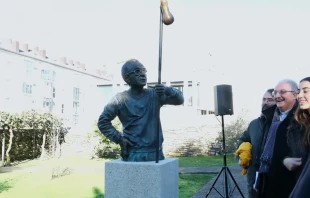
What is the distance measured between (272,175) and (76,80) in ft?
129

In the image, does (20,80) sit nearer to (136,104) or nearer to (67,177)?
(67,177)

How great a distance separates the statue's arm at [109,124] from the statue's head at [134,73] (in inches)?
12.2

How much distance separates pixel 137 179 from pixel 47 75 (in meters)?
33.9

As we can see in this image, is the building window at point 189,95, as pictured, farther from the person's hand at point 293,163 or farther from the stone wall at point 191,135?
the person's hand at point 293,163

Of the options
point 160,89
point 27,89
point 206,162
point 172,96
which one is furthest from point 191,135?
point 27,89

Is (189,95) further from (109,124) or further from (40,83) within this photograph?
(40,83)

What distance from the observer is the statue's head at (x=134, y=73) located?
3520 millimetres

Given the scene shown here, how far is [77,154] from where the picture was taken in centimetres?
1827

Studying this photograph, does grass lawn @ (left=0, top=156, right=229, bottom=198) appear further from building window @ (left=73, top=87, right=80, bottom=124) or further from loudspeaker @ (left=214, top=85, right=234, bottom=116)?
building window @ (left=73, top=87, right=80, bottom=124)

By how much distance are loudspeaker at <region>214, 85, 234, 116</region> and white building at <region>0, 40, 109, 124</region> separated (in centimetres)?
1726

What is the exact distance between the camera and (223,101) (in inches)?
268

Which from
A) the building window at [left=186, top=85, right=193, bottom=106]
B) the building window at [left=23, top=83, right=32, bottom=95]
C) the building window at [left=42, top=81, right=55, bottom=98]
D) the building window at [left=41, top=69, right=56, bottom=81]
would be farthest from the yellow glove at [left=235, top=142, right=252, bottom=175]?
the building window at [left=41, top=69, right=56, bottom=81]

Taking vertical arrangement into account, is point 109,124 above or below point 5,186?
above

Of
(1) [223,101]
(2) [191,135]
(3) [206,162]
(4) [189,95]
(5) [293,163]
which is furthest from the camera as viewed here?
(4) [189,95]
